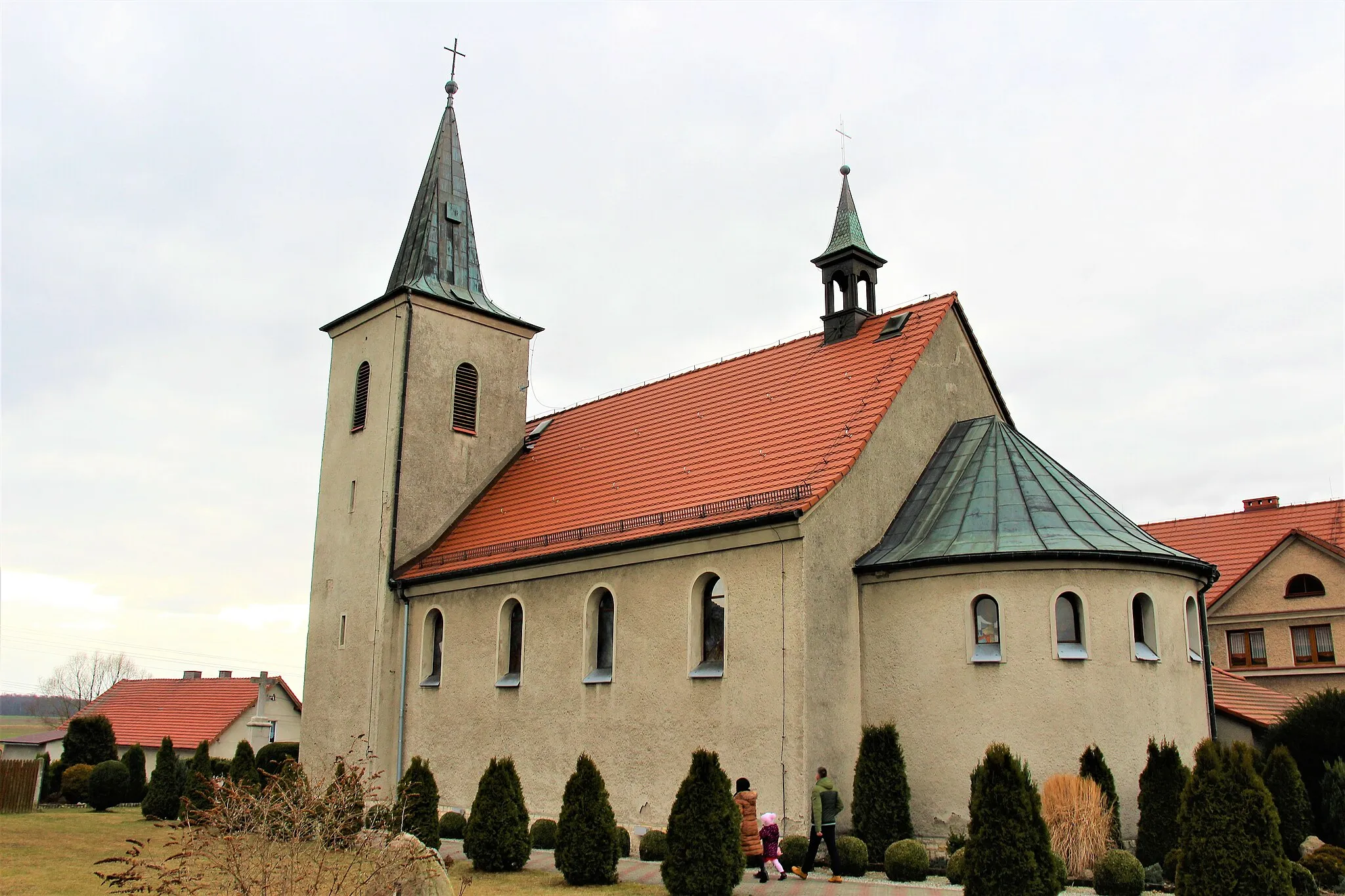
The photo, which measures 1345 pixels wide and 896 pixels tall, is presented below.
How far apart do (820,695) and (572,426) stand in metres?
11.7

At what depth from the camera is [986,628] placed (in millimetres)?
16609

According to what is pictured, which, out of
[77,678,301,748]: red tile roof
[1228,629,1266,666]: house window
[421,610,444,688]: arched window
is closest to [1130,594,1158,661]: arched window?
[421,610,444,688]: arched window

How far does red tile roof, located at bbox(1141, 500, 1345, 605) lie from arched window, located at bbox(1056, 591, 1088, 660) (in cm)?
1656

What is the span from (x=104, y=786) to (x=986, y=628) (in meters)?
22.8

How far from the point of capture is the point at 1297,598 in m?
29.2

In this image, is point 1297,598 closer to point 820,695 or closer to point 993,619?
point 993,619

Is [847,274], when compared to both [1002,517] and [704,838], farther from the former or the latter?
[704,838]

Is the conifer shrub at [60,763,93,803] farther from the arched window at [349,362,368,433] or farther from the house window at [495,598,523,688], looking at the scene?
the house window at [495,598,523,688]

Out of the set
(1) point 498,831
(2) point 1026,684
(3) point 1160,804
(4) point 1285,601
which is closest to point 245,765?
(1) point 498,831

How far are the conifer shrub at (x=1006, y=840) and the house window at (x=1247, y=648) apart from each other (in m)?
20.9

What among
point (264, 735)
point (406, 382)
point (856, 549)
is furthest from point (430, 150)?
point (264, 735)

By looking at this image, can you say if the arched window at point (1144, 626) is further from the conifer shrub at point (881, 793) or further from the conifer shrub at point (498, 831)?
the conifer shrub at point (498, 831)

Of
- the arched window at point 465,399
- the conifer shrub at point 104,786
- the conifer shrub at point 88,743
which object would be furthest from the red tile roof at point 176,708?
the arched window at point 465,399

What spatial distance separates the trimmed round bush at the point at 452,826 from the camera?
19.2 metres
